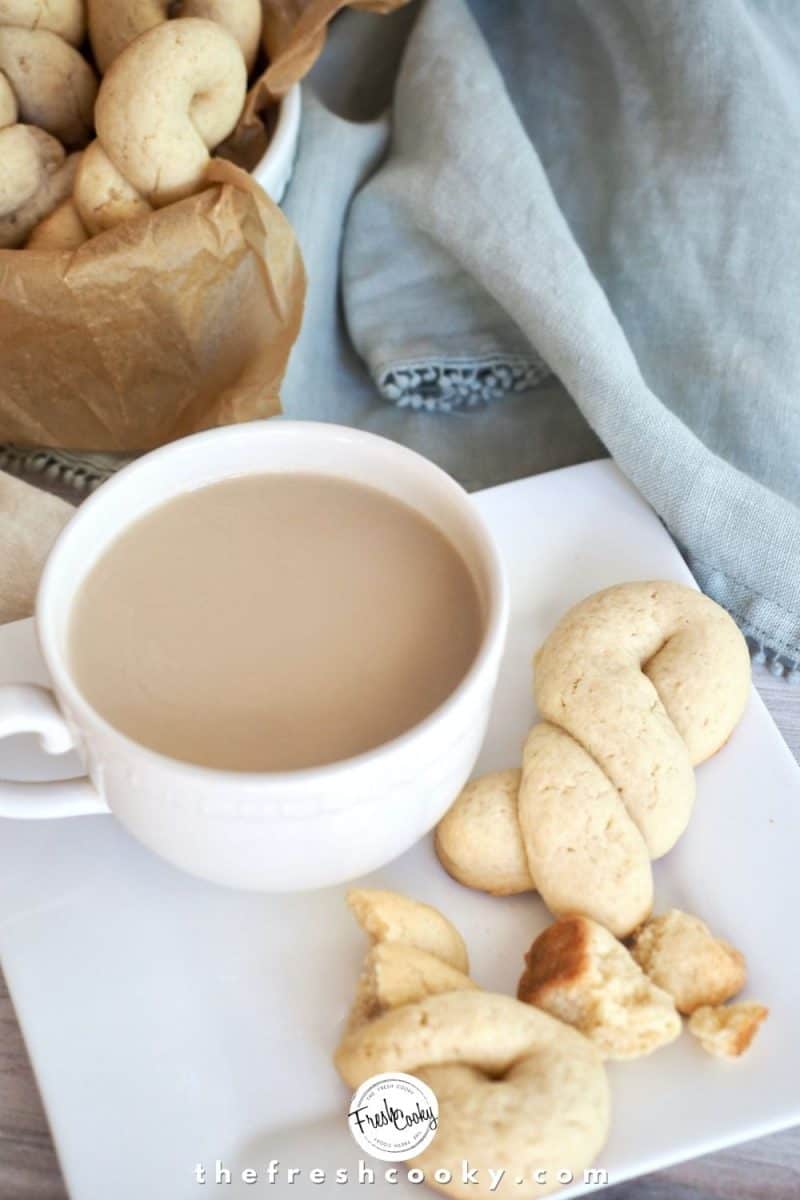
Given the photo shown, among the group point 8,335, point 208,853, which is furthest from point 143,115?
point 208,853

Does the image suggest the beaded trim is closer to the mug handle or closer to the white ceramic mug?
the white ceramic mug

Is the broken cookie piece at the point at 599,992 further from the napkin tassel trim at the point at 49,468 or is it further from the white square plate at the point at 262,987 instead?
the napkin tassel trim at the point at 49,468

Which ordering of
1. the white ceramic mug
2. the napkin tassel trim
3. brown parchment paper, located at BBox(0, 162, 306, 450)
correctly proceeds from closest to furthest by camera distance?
the white ceramic mug → brown parchment paper, located at BBox(0, 162, 306, 450) → the napkin tassel trim

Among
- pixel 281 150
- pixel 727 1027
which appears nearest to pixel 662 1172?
pixel 727 1027

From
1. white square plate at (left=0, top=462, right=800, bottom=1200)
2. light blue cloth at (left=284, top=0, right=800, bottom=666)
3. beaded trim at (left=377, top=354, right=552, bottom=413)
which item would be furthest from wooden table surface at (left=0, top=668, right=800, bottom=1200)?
beaded trim at (left=377, top=354, right=552, bottom=413)

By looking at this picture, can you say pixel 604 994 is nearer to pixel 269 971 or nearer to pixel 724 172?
pixel 269 971
